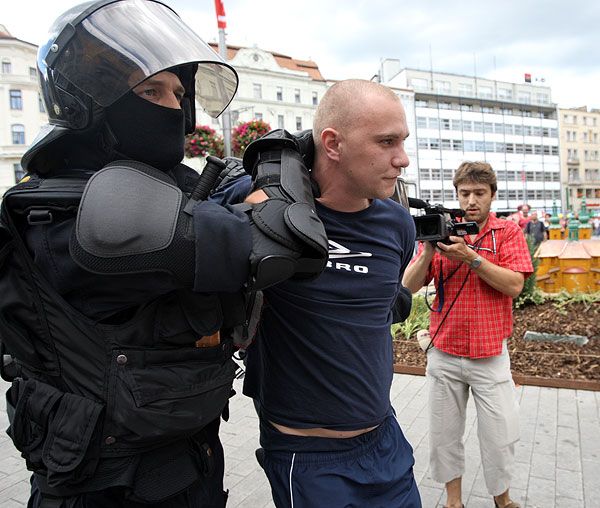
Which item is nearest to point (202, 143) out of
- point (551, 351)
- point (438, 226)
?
point (551, 351)

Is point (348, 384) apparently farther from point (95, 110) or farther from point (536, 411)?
point (536, 411)

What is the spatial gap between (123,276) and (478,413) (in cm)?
261

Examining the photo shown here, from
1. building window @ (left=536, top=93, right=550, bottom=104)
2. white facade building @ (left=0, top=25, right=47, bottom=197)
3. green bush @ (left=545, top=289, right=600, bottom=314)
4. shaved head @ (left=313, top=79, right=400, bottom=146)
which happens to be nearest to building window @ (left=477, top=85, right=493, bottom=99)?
building window @ (left=536, top=93, right=550, bottom=104)

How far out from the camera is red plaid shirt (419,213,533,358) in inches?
120

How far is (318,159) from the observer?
1835 millimetres

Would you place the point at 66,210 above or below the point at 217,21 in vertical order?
below

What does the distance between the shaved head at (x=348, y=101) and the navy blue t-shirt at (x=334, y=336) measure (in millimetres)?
306

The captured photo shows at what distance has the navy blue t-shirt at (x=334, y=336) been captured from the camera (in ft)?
5.66

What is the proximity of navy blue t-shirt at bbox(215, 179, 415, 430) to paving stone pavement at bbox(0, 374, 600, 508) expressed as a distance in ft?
6.41

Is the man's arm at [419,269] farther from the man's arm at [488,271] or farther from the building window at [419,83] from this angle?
the building window at [419,83]

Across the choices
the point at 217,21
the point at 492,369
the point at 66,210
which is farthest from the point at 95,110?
the point at 217,21

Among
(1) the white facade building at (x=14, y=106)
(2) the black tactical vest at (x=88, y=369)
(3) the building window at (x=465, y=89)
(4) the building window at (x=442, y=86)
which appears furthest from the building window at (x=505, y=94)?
(2) the black tactical vest at (x=88, y=369)

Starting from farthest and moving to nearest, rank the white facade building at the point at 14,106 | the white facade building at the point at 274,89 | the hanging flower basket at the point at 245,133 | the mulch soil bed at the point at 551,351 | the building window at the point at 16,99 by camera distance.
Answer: the white facade building at the point at 274,89 < the building window at the point at 16,99 < the white facade building at the point at 14,106 < the hanging flower basket at the point at 245,133 < the mulch soil bed at the point at 551,351

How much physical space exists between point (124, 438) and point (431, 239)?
1.98 meters
